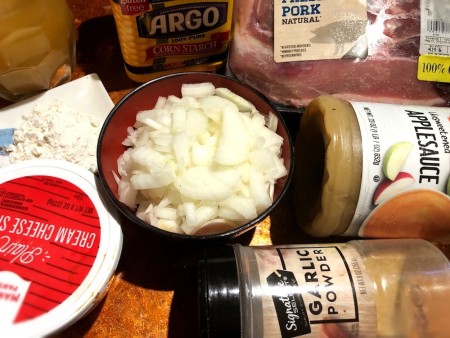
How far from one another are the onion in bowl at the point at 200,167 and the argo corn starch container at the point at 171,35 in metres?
0.17

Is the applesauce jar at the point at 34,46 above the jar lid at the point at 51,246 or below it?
above

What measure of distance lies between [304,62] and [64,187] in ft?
1.84

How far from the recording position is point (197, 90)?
966 millimetres

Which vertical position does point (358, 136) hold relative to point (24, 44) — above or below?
below

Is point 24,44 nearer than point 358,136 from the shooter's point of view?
No

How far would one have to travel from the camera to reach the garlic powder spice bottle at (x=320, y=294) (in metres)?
0.73

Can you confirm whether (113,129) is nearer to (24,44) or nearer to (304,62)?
(24,44)

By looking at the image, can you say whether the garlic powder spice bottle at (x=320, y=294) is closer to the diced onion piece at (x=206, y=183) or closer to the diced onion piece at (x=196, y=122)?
the diced onion piece at (x=206, y=183)

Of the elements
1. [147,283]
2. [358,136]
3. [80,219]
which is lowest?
[147,283]

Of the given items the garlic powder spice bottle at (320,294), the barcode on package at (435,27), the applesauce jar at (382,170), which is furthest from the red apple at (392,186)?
the barcode on package at (435,27)

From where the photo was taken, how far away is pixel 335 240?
972 mm

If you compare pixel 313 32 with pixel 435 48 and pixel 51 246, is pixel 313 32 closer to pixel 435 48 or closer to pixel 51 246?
pixel 435 48

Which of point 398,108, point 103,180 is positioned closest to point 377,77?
point 398,108

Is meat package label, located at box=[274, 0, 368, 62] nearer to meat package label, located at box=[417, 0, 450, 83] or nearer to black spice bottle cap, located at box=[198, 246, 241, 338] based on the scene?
meat package label, located at box=[417, 0, 450, 83]
